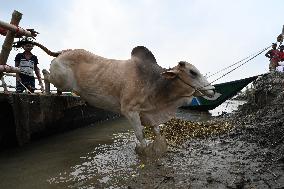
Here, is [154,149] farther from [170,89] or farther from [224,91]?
[224,91]

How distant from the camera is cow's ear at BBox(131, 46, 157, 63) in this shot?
766cm

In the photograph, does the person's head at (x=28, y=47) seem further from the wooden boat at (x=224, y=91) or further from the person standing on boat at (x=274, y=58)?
the person standing on boat at (x=274, y=58)

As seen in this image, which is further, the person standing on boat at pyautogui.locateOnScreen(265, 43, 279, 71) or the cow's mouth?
the person standing on boat at pyautogui.locateOnScreen(265, 43, 279, 71)

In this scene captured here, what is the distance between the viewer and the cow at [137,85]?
7.14 meters

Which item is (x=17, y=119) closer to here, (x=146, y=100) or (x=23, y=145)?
(x=23, y=145)

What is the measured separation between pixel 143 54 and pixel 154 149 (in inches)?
81.4

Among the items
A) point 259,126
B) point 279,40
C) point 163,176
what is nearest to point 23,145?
point 163,176

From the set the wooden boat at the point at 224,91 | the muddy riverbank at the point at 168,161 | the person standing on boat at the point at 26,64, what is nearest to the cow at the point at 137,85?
the muddy riverbank at the point at 168,161

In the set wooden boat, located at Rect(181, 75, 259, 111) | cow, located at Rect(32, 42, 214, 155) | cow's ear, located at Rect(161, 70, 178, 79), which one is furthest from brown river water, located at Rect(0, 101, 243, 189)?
wooden boat, located at Rect(181, 75, 259, 111)

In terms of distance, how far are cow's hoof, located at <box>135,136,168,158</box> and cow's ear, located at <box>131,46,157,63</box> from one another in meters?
1.72

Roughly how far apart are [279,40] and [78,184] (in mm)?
5763

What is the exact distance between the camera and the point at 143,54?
25.2 ft

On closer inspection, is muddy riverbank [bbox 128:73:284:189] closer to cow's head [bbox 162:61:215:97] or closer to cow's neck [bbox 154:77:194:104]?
cow's neck [bbox 154:77:194:104]

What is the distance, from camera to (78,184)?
506 centimetres
